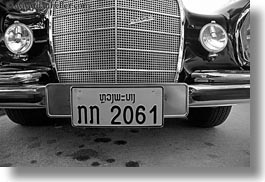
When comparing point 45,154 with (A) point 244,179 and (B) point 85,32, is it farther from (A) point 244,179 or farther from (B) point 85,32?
(A) point 244,179

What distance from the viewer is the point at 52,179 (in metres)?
1.40

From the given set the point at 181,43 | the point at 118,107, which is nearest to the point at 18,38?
the point at 118,107

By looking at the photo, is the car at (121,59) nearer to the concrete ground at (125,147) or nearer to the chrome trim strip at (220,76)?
the chrome trim strip at (220,76)

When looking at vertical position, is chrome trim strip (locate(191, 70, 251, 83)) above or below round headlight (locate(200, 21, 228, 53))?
below

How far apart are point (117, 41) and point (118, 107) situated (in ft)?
1.34

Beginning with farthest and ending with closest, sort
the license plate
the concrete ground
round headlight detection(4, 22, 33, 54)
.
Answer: the concrete ground < round headlight detection(4, 22, 33, 54) < the license plate

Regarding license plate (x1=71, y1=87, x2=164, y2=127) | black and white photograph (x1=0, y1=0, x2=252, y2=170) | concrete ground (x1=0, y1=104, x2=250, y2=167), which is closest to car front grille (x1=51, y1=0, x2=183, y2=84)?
black and white photograph (x1=0, y1=0, x2=252, y2=170)

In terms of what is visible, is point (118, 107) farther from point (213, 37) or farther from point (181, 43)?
point (213, 37)

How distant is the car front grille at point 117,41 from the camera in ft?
4.64

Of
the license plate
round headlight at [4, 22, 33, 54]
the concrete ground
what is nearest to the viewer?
the license plate

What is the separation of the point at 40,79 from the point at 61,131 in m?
0.84

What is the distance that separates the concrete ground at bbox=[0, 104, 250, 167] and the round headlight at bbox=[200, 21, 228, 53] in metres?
0.82

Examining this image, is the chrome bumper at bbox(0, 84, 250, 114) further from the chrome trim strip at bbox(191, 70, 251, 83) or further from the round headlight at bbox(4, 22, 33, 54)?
the round headlight at bbox(4, 22, 33, 54)

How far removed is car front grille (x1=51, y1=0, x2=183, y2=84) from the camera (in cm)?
142
